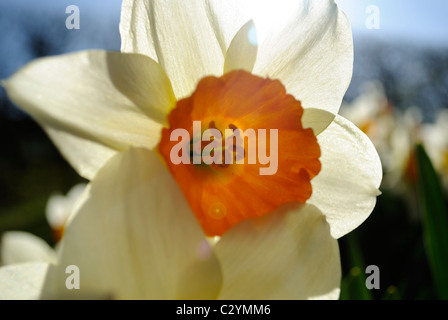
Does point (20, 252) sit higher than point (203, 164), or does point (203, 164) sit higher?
point (203, 164)

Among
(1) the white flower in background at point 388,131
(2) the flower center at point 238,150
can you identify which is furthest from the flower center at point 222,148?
(1) the white flower in background at point 388,131

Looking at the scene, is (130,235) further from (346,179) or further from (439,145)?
(439,145)

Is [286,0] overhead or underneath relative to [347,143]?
overhead

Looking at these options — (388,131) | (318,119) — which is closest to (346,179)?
(318,119)

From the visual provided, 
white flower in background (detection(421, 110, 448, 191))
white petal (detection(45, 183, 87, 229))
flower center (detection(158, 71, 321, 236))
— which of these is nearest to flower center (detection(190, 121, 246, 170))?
flower center (detection(158, 71, 321, 236))

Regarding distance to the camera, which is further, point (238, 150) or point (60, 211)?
point (60, 211)
